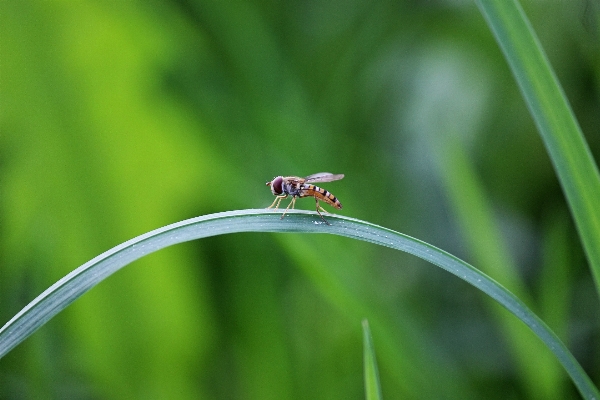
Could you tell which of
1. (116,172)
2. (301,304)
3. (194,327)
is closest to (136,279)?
(194,327)

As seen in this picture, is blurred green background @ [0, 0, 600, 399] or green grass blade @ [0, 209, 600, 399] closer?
green grass blade @ [0, 209, 600, 399]

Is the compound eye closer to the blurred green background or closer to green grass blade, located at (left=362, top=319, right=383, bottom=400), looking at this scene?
the blurred green background

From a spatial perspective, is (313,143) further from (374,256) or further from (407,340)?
(407,340)

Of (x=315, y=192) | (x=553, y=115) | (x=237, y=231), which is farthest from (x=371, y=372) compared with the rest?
(x=315, y=192)

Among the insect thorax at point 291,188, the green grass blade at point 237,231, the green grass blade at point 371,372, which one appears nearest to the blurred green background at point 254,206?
the insect thorax at point 291,188

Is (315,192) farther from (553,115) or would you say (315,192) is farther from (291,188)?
(553,115)

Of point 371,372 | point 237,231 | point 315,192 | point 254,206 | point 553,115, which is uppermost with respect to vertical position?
point 254,206

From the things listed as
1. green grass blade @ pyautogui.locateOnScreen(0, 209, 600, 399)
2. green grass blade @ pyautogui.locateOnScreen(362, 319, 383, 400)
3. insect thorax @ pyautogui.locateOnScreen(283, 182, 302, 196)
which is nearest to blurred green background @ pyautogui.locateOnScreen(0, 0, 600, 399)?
insect thorax @ pyautogui.locateOnScreen(283, 182, 302, 196)
